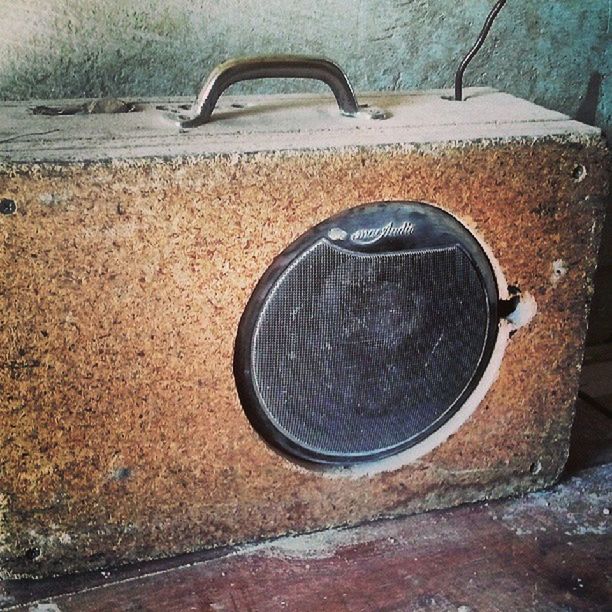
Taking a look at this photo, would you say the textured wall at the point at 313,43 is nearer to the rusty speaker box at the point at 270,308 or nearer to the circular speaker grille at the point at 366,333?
the rusty speaker box at the point at 270,308

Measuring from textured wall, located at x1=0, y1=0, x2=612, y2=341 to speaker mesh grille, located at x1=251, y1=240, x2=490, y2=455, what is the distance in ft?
1.09

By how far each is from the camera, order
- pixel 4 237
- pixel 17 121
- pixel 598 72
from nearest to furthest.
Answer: pixel 4 237 < pixel 17 121 < pixel 598 72

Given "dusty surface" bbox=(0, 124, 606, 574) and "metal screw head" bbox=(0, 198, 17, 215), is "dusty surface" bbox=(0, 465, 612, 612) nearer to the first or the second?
"dusty surface" bbox=(0, 124, 606, 574)

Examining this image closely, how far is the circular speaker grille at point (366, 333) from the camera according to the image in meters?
0.77

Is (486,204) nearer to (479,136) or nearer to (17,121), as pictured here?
(479,136)

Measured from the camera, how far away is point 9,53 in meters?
0.89

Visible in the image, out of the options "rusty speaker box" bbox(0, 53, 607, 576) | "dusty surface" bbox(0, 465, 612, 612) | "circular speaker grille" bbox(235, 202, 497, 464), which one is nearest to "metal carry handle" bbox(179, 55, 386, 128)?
"rusty speaker box" bbox(0, 53, 607, 576)

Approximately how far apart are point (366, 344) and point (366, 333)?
0.04 ft

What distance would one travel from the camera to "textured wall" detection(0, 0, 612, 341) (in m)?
0.90

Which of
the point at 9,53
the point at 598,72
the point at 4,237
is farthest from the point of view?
the point at 598,72

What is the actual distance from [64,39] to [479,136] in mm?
443

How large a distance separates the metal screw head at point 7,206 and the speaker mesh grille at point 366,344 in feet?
0.74

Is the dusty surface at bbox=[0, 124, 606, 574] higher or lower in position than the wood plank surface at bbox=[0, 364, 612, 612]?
higher

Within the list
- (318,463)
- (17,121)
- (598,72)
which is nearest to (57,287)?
(17,121)
